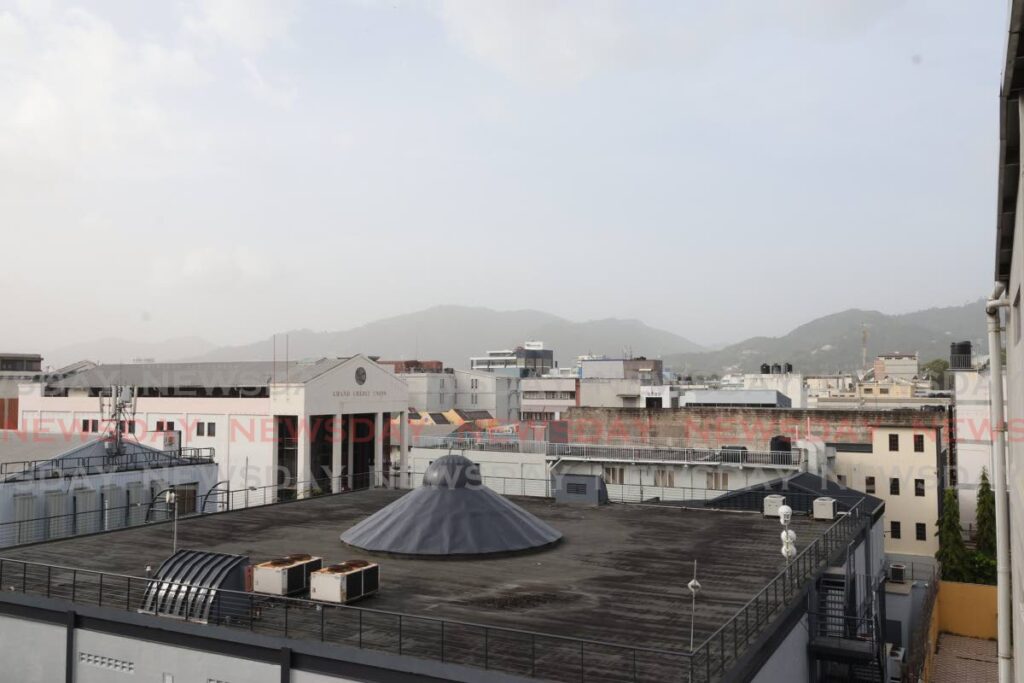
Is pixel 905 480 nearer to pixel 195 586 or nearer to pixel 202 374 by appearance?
pixel 195 586

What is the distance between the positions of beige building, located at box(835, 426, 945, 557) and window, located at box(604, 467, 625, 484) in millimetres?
15836

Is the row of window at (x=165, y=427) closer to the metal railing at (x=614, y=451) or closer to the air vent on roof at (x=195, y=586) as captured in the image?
the metal railing at (x=614, y=451)

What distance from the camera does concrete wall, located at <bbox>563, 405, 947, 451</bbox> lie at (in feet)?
201

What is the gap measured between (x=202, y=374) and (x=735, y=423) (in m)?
48.5

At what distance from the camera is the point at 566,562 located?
2347 cm

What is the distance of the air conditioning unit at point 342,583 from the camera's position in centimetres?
1806

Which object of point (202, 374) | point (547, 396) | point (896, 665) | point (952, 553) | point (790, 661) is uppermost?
point (202, 374)

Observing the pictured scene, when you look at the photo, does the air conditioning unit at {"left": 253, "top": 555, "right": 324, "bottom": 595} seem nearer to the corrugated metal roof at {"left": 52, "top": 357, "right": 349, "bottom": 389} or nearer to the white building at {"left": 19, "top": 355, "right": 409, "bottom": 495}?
the white building at {"left": 19, "top": 355, "right": 409, "bottom": 495}

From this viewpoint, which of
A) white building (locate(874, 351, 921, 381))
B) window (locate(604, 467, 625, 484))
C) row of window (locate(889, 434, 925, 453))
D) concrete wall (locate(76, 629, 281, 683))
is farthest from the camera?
white building (locate(874, 351, 921, 381))

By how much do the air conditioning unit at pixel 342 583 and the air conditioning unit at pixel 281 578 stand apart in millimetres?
369

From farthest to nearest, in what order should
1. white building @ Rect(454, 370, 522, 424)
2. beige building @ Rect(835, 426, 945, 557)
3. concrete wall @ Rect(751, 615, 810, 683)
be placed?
white building @ Rect(454, 370, 522, 424) < beige building @ Rect(835, 426, 945, 557) < concrete wall @ Rect(751, 615, 810, 683)

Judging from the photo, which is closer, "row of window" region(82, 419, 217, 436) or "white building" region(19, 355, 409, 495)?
"white building" region(19, 355, 409, 495)

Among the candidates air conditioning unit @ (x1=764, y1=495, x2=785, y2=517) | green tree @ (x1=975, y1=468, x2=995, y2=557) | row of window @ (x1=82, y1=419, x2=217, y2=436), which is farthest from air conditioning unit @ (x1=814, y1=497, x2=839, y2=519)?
row of window @ (x1=82, y1=419, x2=217, y2=436)

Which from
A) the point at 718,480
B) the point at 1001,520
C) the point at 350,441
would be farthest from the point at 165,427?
the point at 1001,520
